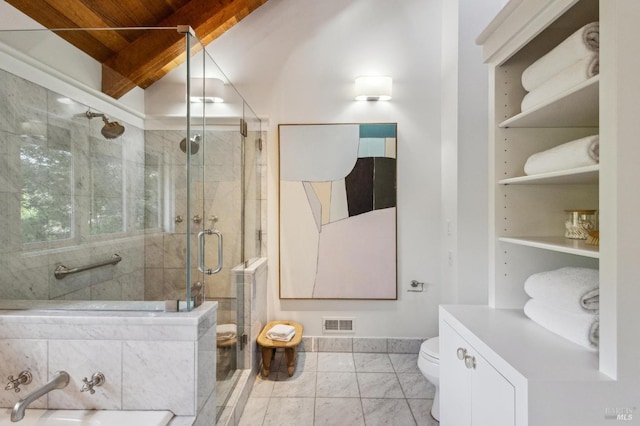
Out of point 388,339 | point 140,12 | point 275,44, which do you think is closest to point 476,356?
point 388,339

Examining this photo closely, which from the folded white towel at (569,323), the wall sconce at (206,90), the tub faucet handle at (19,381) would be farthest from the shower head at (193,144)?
the folded white towel at (569,323)

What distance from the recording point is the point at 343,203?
2549 mm

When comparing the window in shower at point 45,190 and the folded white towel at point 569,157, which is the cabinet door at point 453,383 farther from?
the window in shower at point 45,190

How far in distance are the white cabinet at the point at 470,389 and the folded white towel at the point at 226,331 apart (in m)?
1.14

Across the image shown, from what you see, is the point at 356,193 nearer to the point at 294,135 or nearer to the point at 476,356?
the point at 294,135

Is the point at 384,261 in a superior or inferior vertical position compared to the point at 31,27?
inferior

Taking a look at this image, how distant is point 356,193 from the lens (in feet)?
8.35

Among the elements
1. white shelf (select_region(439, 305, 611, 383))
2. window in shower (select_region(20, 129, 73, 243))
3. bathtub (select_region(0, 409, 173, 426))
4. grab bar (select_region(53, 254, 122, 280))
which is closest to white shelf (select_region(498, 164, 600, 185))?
white shelf (select_region(439, 305, 611, 383))

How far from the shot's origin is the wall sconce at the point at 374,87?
247 cm

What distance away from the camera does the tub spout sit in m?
1.05

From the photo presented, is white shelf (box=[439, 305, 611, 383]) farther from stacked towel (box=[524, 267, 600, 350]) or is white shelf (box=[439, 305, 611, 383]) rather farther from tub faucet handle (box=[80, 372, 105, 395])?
tub faucet handle (box=[80, 372, 105, 395])

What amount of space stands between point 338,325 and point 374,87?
2.02 m

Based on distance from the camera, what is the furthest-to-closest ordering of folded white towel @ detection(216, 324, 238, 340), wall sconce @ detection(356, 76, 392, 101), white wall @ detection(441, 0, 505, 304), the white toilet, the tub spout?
wall sconce @ detection(356, 76, 392, 101) < white wall @ detection(441, 0, 505, 304) < the white toilet < folded white towel @ detection(216, 324, 238, 340) < the tub spout

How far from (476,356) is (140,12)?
9.26 feet
